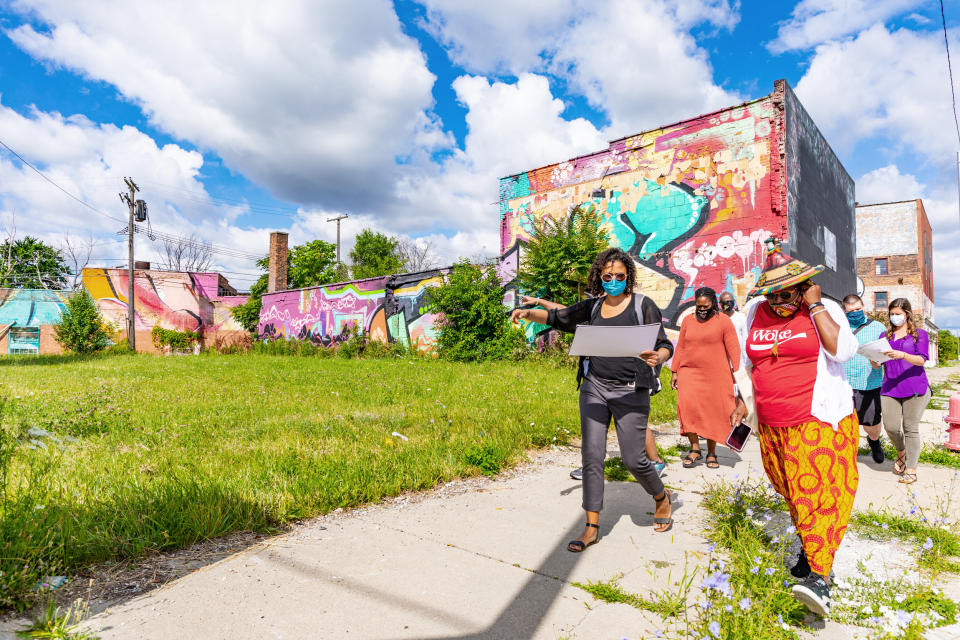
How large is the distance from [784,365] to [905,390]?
3499mm

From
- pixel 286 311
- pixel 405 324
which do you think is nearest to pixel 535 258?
pixel 405 324

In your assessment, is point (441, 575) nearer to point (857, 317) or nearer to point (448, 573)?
point (448, 573)

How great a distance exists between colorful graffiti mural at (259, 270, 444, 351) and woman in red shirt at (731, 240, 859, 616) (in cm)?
1747

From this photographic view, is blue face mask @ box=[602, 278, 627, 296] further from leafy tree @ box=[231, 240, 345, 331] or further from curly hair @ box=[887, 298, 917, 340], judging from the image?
leafy tree @ box=[231, 240, 345, 331]

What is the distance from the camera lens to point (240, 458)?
4.95m

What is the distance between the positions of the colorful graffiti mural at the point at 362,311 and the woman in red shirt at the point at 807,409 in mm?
17473

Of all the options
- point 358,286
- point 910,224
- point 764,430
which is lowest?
point 764,430

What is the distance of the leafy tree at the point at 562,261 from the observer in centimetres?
1592

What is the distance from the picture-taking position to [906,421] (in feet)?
16.9

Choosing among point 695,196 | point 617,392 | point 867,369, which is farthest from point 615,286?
point 695,196

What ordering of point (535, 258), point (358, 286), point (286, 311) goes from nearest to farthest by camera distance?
point (535, 258) → point (358, 286) → point (286, 311)

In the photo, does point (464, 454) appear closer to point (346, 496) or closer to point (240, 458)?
point (346, 496)

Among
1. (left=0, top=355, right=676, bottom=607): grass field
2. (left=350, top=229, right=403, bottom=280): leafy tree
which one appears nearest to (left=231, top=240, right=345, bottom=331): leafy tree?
(left=350, top=229, right=403, bottom=280): leafy tree

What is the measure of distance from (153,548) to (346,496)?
1350mm
